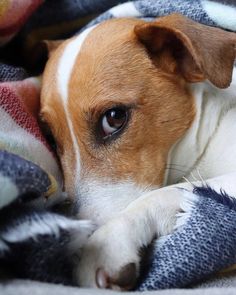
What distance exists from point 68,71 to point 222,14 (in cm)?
48

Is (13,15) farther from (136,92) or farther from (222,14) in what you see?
(222,14)

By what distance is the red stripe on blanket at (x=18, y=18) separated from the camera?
144cm

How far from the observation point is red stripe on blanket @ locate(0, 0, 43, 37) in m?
1.44

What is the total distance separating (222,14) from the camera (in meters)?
1.53

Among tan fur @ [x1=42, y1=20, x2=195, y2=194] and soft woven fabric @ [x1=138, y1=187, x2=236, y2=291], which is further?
tan fur @ [x1=42, y1=20, x2=195, y2=194]

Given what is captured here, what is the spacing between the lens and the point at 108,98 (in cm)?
122

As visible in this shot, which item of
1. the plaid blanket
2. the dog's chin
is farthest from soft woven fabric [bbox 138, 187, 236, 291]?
the dog's chin

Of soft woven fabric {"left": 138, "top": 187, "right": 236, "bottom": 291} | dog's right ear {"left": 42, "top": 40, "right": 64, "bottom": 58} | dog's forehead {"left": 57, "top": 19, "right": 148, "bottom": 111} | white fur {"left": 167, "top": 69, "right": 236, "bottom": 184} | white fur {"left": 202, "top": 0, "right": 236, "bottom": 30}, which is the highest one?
dog's forehead {"left": 57, "top": 19, "right": 148, "bottom": 111}

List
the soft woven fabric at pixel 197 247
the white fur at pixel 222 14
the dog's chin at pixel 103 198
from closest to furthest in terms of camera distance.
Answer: the soft woven fabric at pixel 197 247
the dog's chin at pixel 103 198
the white fur at pixel 222 14

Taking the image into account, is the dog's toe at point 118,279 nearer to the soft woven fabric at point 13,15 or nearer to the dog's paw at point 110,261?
the dog's paw at point 110,261

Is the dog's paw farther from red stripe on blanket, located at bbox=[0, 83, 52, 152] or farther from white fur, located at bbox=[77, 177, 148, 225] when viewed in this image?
red stripe on blanket, located at bbox=[0, 83, 52, 152]

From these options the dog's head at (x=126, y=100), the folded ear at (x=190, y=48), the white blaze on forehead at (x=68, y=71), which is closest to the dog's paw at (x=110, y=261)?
the dog's head at (x=126, y=100)

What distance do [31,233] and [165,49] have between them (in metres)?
0.59

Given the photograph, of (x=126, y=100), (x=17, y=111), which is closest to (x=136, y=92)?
(x=126, y=100)
